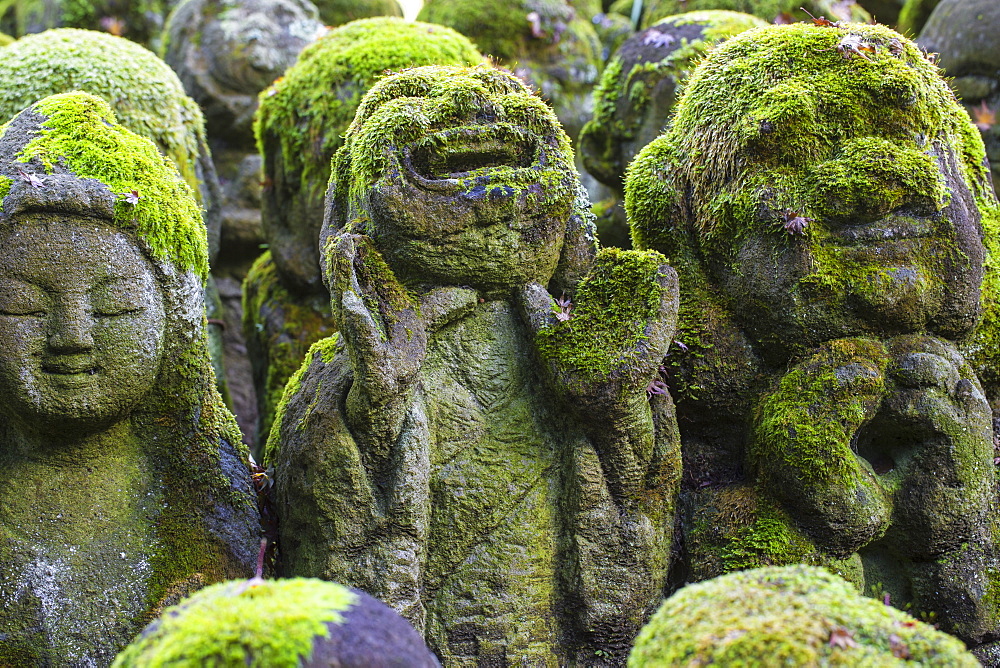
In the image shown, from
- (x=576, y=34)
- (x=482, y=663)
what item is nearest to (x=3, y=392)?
(x=482, y=663)

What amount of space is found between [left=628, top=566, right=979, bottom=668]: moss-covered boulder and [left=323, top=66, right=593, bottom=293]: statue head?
1.42m

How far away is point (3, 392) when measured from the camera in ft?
10.6

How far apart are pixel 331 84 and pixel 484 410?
2873mm

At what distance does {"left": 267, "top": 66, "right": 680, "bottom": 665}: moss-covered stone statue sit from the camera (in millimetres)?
3357

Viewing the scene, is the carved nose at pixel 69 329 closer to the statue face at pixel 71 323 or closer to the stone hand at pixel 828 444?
the statue face at pixel 71 323

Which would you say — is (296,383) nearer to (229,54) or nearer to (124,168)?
(124,168)

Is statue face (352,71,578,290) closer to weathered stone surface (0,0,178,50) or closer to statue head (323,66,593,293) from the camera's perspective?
statue head (323,66,593,293)

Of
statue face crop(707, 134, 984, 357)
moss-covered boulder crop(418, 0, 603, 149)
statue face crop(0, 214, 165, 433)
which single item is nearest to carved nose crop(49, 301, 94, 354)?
statue face crop(0, 214, 165, 433)

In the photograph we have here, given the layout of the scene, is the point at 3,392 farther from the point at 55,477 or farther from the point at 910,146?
the point at 910,146

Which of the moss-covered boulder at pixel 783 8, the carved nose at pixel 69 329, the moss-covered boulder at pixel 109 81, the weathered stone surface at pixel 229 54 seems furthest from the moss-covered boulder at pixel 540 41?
the carved nose at pixel 69 329

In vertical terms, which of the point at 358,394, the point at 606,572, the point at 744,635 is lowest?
the point at 606,572

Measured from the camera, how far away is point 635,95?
6.77 metres

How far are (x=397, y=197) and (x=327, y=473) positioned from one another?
0.94 metres

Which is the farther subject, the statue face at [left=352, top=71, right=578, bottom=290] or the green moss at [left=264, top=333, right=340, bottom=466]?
the green moss at [left=264, top=333, right=340, bottom=466]
